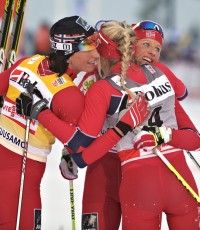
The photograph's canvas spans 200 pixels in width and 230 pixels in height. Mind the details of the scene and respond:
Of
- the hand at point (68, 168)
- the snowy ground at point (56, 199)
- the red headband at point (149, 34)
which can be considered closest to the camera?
the red headband at point (149, 34)

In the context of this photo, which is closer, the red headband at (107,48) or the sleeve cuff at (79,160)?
the sleeve cuff at (79,160)

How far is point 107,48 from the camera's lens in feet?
15.1

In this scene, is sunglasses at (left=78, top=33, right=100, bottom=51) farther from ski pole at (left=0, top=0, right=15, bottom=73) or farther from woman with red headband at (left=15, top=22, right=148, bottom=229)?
ski pole at (left=0, top=0, right=15, bottom=73)

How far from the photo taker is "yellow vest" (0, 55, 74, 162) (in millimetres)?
4586

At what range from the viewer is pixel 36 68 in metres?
4.64

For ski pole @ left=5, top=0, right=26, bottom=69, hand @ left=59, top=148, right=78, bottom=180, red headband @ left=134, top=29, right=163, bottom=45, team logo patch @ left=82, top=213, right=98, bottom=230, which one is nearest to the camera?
red headband @ left=134, top=29, right=163, bottom=45

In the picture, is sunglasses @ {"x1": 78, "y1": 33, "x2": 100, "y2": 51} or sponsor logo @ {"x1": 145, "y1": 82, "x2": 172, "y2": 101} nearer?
sponsor logo @ {"x1": 145, "y1": 82, "x2": 172, "y2": 101}

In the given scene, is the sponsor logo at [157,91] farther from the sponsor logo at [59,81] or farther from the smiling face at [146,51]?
the sponsor logo at [59,81]

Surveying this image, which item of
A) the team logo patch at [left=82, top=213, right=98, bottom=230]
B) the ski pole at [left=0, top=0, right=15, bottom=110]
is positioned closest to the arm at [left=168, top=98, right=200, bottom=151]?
the team logo patch at [left=82, top=213, right=98, bottom=230]

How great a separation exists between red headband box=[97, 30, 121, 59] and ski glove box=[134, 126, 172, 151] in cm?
51

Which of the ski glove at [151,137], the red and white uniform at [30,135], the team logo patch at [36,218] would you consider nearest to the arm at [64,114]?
the red and white uniform at [30,135]

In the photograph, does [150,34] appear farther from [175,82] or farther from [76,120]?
[76,120]

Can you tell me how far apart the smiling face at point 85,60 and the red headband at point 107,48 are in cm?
4

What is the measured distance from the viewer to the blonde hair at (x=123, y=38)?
14.5ft
